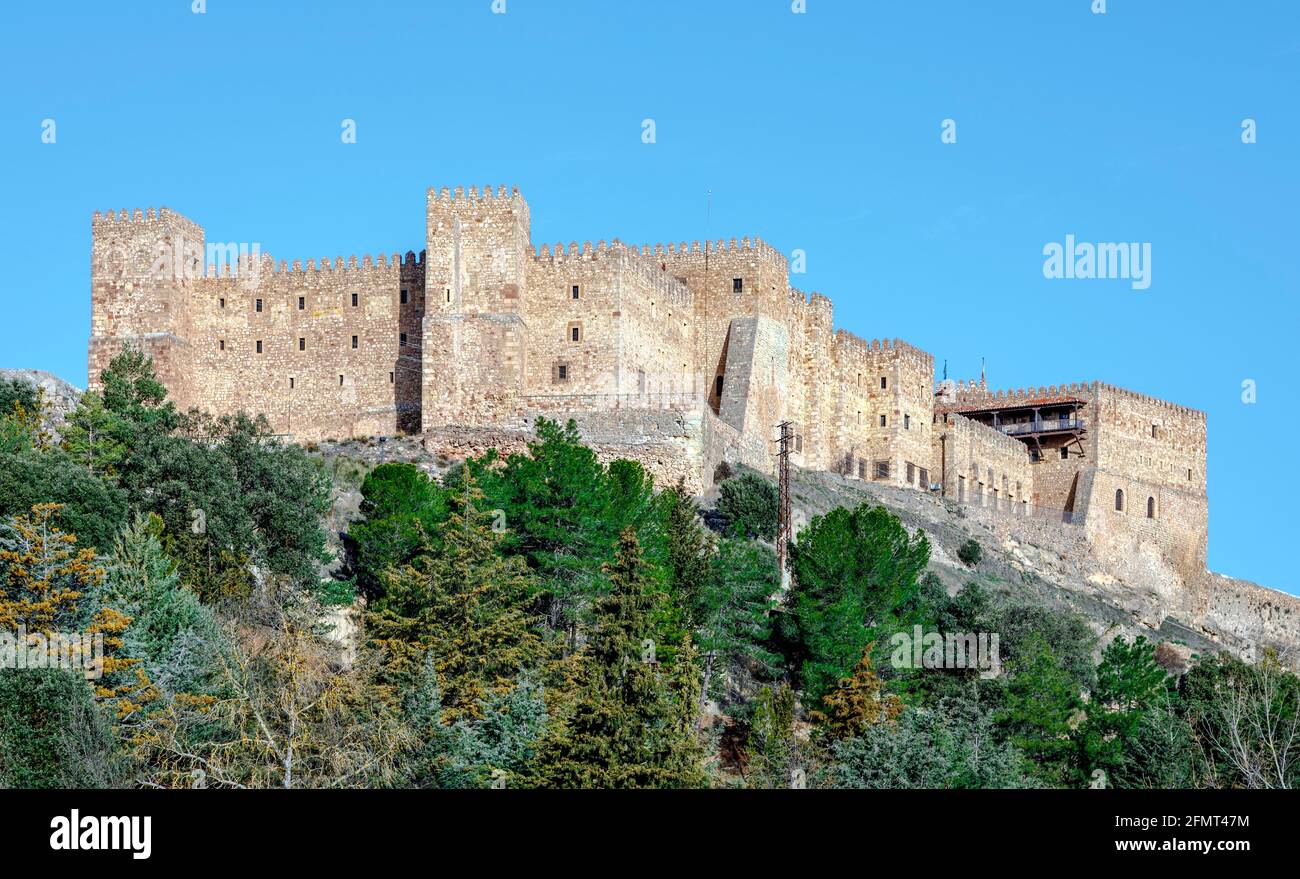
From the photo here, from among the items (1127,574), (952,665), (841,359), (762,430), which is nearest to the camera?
(952,665)

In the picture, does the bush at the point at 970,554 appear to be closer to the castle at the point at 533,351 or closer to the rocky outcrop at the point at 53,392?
the castle at the point at 533,351

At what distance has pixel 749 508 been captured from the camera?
5428 centimetres

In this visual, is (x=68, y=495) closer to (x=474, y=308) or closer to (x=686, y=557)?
(x=686, y=557)

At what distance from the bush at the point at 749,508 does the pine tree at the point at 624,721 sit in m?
16.8

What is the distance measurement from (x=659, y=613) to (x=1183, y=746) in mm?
11352

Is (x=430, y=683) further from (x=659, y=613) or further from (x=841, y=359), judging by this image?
(x=841, y=359)

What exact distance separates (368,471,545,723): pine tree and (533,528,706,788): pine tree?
7.39ft

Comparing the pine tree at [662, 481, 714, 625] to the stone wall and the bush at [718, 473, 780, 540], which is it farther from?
the stone wall

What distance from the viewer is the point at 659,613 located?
134ft

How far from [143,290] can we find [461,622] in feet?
84.6

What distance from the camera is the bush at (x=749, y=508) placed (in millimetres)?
53969

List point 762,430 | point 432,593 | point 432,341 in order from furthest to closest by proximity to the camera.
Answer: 1. point 762,430
2. point 432,341
3. point 432,593

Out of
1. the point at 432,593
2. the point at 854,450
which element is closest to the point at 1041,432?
the point at 854,450

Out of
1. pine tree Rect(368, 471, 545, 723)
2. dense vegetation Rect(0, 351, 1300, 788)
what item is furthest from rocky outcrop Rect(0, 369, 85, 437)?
pine tree Rect(368, 471, 545, 723)
